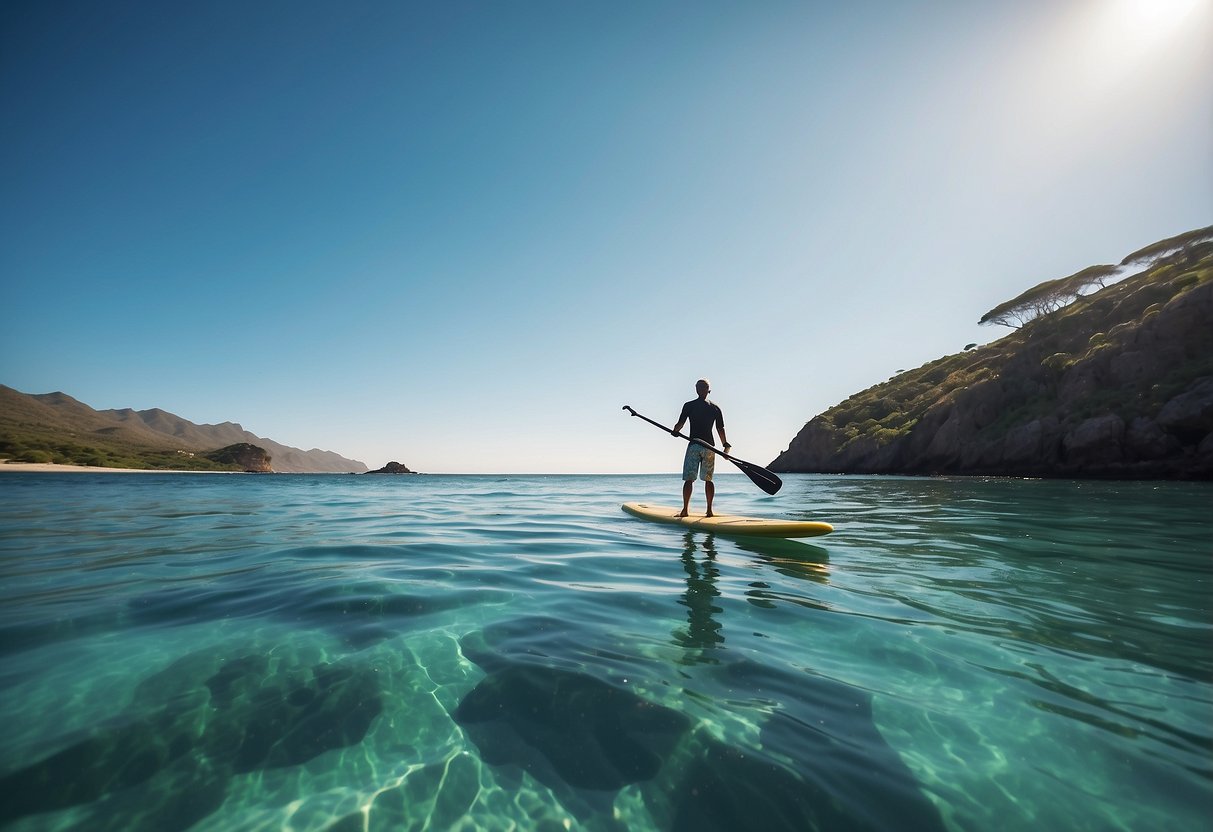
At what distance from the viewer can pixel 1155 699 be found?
3.07 m

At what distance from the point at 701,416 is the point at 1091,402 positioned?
4216 cm

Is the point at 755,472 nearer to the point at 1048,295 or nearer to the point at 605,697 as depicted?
the point at 605,697

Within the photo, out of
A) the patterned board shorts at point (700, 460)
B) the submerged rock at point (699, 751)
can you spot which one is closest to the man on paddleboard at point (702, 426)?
the patterned board shorts at point (700, 460)

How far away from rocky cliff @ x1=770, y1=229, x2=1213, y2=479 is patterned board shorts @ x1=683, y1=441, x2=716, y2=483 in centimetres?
3524

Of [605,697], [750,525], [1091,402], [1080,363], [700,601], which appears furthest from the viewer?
[1080,363]

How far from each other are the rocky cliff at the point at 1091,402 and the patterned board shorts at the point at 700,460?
35.2 meters

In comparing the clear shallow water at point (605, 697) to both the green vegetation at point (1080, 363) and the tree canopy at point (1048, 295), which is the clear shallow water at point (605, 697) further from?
the tree canopy at point (1048, 295)

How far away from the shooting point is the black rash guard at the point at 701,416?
10.7 m

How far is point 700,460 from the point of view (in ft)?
35.5

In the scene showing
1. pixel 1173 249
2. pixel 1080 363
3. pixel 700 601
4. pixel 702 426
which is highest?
pixel 1173 249

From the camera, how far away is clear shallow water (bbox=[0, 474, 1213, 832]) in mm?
2223

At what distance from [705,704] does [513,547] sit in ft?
20.1

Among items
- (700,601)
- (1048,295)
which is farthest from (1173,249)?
(700,601)

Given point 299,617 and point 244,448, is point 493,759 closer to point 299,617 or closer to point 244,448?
point 299,617
